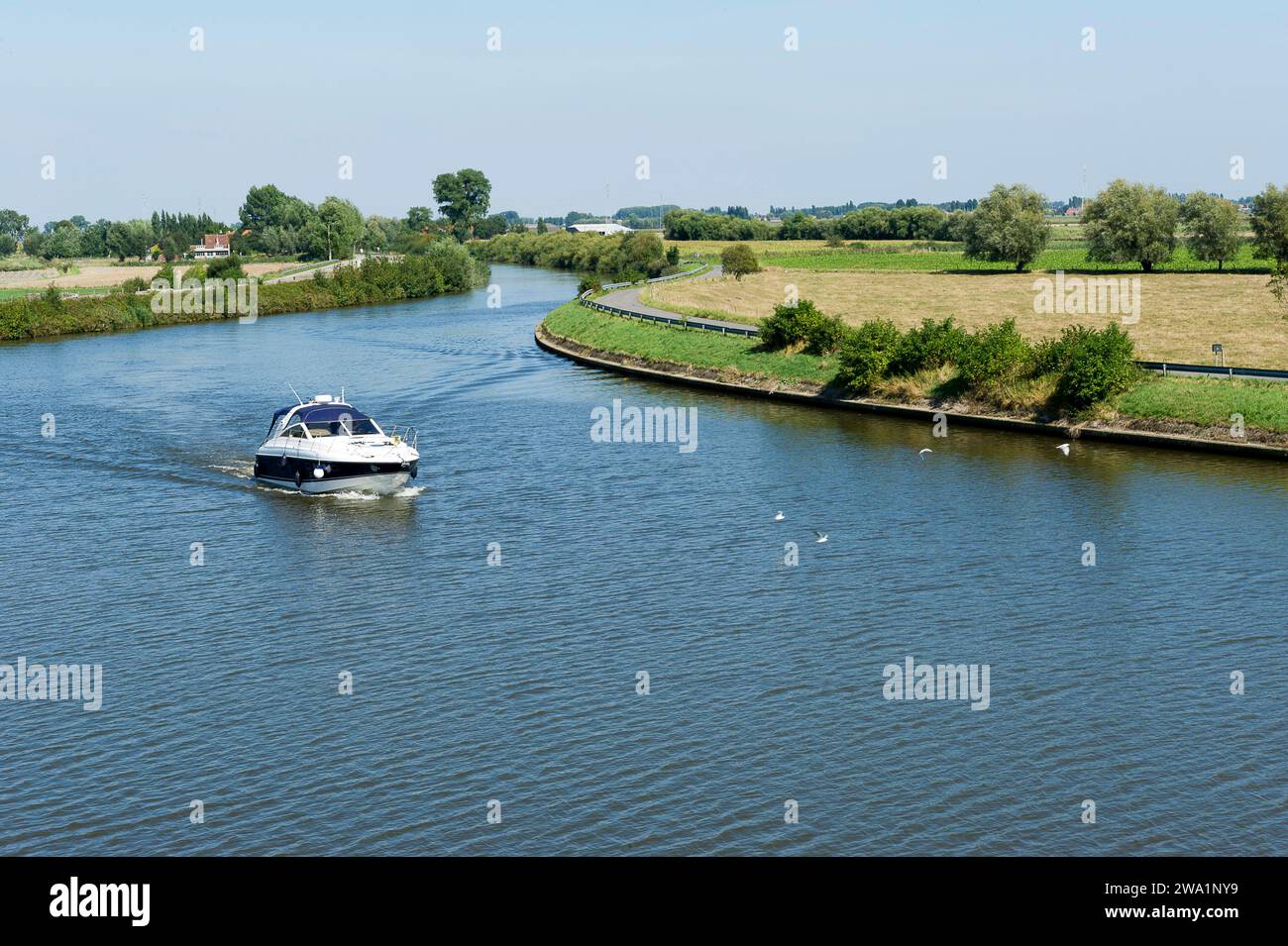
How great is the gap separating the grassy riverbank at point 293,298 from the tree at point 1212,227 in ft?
305

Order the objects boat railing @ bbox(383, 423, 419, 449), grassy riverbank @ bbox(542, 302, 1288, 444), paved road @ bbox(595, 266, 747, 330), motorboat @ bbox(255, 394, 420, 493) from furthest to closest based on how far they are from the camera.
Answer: paved road @ bbox(595, 266, 747, 330)
boat railing @ bbox(383, 423, 419, 449)
grassy riverbank @ bbox(542, 302, 1288, 444)
motorboat @ bbox(255, 394, 420, 493)

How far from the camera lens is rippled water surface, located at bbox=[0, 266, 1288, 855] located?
20969 millimetres

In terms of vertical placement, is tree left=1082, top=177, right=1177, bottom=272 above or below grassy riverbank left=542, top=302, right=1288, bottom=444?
above

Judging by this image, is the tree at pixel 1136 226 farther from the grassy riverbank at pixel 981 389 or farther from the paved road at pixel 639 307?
the grassy riverbank at pixel 981 389

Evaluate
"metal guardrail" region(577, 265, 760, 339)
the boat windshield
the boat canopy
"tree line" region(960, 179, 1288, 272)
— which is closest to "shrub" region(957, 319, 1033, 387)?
"metal guardrail" region(577, 265, 760, 339)

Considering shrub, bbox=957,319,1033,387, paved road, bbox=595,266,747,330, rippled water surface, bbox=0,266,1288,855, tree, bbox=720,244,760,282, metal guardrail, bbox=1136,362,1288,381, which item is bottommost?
rippled water surface, bbox=0,266,1288,855

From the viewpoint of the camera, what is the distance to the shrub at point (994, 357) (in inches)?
2275

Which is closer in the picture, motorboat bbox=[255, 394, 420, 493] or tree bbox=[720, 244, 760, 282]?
motorboat bbox=[255, 394, 420, 493]

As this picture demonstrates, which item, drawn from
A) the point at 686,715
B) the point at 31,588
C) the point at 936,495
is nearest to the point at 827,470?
the point at 936,495

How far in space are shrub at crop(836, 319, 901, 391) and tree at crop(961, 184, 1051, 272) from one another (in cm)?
9024

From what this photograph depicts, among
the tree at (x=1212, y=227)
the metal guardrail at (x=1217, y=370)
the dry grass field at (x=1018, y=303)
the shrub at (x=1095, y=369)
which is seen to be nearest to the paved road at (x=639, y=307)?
the dry grass field at (x=1018, y=303)

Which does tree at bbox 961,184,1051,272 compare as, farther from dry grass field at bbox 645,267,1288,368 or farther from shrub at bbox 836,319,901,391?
shrub at bbox 836,319,901,391

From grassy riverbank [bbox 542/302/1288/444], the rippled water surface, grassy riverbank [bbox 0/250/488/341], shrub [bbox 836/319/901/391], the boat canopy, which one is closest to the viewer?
the rippled water surface

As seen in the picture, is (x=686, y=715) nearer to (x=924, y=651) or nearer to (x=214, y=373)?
(x=924, y=651)
